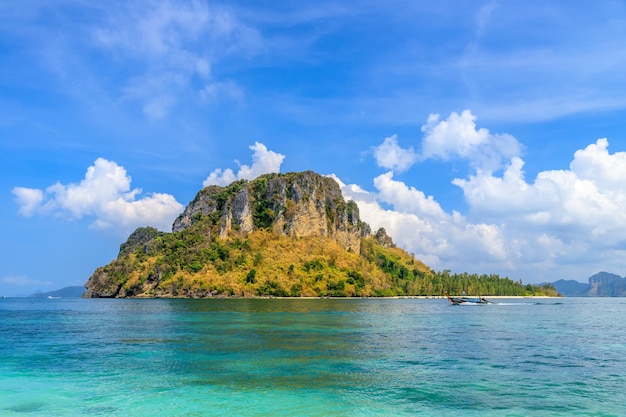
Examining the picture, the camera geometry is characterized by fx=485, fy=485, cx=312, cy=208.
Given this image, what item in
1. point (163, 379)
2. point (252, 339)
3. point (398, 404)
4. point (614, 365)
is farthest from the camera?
point (252, 339)

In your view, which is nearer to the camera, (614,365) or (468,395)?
(468,395)

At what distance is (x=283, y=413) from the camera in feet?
81.4

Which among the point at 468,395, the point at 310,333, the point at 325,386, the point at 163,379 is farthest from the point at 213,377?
the point at 310,333

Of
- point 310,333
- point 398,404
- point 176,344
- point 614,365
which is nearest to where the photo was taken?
point 398,404

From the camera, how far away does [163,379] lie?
3344 centimetres

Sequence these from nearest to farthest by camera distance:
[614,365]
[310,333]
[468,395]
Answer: [468,395] < [614,365] < [310,333]

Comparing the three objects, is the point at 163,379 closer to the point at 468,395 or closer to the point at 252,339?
the point at 468,395

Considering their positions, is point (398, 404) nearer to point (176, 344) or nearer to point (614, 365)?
point (614, 365)

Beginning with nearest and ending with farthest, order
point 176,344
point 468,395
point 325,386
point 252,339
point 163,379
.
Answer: point 468,395
point 325,386
point 163,379
point 176,344
point 252,339

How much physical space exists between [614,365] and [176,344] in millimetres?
41920

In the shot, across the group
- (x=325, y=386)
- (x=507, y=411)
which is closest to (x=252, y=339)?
(x=325, y=386)

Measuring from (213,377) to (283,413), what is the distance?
10.9 m

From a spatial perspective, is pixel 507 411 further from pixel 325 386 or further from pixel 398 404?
pixel 325 386

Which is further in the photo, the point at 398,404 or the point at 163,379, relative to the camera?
the point at 163,379
